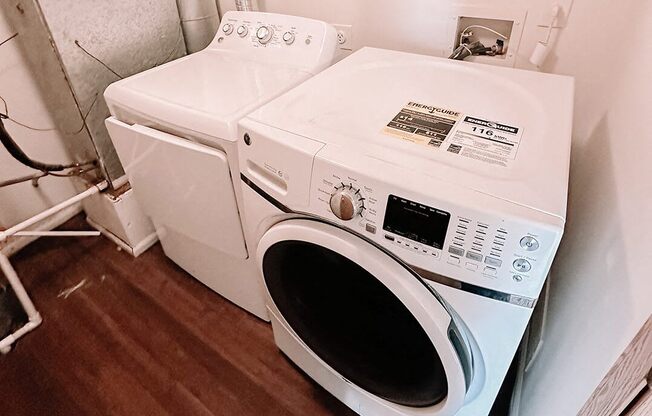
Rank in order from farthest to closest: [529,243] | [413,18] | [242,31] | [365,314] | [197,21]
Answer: [197,21] < [242,31] < [413,18] < [365,314] < [529,243]

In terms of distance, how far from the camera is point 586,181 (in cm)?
99

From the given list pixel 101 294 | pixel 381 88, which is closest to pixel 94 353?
pixel 101 294

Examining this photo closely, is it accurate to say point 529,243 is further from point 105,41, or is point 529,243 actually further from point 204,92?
point 105,41

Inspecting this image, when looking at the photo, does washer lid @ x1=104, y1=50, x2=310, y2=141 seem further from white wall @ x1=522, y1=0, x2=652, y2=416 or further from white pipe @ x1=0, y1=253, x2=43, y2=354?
white wall @ x1=522, y1=0, x2=652, y2=416

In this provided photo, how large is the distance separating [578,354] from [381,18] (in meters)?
1.09

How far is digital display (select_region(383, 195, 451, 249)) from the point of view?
0.63 metres

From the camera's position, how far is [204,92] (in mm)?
1100

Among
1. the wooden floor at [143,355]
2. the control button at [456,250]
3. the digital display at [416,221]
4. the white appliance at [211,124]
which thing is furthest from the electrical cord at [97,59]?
the control button at [456,250]

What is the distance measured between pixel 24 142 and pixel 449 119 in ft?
5.39

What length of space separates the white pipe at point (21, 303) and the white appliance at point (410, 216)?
0.94 m

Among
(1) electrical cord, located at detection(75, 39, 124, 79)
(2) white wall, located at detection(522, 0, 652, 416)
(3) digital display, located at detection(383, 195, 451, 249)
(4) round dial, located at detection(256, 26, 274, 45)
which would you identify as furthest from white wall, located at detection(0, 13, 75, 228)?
(2) white wall, located at detection(522, 0, 652, 416)

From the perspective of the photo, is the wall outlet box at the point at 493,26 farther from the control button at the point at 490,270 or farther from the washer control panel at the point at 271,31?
the control button at the point at 490,270

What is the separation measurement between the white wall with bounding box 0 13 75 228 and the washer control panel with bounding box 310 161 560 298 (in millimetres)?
1419

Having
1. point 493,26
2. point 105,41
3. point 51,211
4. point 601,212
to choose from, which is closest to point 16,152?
point 51,211
